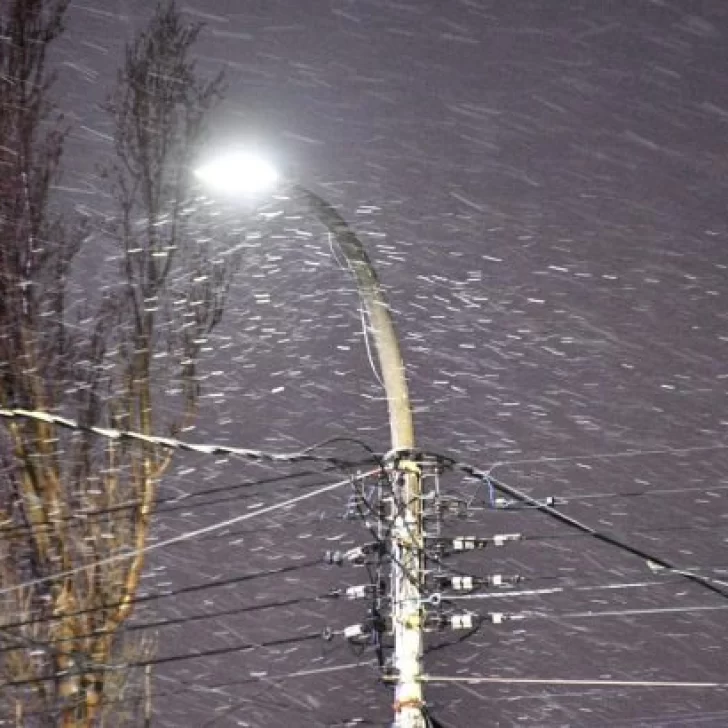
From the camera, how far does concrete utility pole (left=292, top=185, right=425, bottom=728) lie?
7215 millimetres

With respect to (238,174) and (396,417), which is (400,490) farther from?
(238,174)

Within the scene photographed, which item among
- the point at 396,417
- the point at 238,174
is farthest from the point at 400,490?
the point at 238,174

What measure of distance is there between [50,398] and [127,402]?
0.93 m

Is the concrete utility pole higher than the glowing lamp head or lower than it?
lower

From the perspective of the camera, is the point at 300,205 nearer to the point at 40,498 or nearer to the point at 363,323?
the point at 363,323

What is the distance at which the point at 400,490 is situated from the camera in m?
7.53

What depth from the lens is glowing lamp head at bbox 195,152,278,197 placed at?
701 cm

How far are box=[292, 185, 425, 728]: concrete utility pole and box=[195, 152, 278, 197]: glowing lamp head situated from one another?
1.55 feet

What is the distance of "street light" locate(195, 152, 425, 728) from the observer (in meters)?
7.16

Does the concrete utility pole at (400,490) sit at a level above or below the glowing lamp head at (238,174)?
below

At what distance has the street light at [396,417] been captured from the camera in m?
7.16

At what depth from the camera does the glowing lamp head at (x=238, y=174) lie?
276 inches

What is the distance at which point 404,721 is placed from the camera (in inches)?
282

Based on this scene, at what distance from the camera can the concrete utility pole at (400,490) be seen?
7.21 metres
